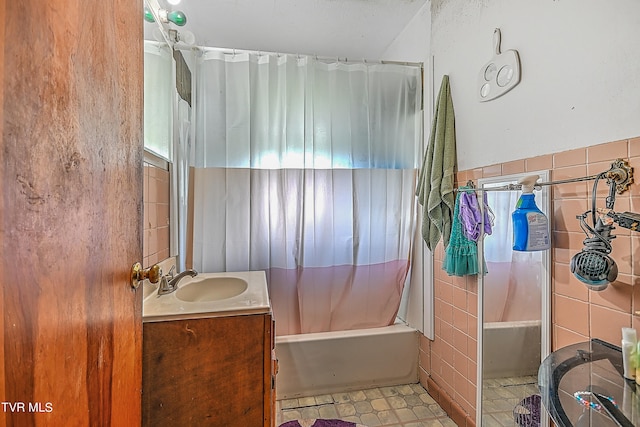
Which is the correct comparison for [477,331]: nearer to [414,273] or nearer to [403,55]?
[414,273]

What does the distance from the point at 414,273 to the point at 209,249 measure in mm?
1426

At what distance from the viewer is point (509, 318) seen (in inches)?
59.2

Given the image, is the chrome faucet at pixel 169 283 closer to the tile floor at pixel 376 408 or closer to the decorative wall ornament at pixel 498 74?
the tile floor at pixel 376 408

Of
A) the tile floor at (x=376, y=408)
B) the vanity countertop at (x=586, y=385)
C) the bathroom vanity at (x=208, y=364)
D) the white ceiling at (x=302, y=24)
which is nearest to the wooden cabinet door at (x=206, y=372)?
the bathroom vanity at (x=208, y=364)

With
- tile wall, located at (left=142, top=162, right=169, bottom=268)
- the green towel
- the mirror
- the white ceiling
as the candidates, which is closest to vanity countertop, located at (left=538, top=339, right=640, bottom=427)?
the mirror

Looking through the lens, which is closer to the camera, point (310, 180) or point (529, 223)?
point (529, 223)

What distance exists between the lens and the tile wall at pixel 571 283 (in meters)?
0.99

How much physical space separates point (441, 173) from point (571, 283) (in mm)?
866

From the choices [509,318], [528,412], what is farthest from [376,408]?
[509,318]

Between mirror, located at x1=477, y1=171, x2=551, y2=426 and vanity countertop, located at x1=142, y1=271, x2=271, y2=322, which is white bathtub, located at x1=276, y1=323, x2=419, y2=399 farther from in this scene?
vanity countertop, located at x1=142, y1=271, x2=271, y2=322

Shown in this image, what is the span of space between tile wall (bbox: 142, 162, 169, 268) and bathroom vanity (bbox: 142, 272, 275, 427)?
0.37 m

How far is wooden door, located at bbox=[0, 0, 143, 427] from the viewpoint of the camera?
42 centimetres

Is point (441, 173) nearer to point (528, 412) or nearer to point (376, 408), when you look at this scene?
point (528, 412)

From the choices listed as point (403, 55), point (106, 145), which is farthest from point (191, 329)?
point (403, 55)
